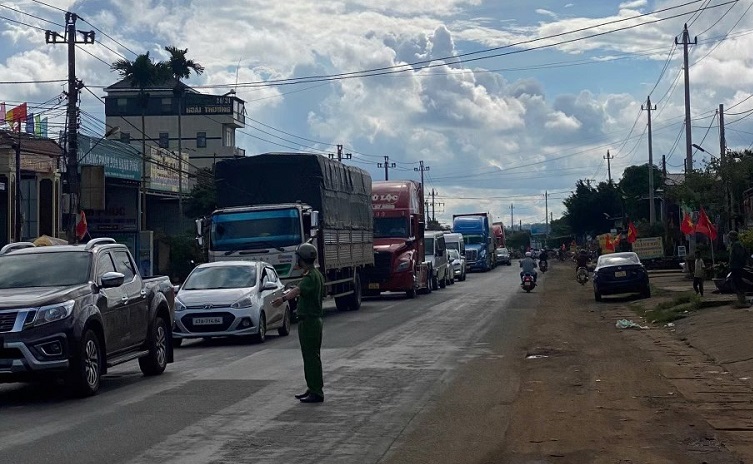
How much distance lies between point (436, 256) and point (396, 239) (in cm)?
915

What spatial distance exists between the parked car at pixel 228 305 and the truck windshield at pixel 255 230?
341 cm

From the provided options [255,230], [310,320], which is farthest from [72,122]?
[310,320]

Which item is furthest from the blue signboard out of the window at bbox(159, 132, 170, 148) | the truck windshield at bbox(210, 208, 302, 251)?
the window at bbox(159, 132, 170, 148)

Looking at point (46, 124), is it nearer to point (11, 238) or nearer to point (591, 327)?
point (11, 238)

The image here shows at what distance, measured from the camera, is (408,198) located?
38.9 metres

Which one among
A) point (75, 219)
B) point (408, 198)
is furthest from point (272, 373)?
point (408, 198)

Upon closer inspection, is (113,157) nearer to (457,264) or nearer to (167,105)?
(457,264)

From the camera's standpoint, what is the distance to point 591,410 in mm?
11383

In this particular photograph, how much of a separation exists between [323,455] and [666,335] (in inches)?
546

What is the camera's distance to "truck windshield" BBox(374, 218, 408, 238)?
127 ft

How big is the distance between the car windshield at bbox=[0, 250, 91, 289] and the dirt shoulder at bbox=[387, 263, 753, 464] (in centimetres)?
482

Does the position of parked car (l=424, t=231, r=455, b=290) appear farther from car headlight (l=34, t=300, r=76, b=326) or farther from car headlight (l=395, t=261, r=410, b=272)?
car headlight (l=34, t=300, r=76, b=326)

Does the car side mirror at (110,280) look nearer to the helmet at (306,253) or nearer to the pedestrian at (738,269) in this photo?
the helmet at (306,253)

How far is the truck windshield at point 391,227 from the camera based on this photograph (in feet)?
127
